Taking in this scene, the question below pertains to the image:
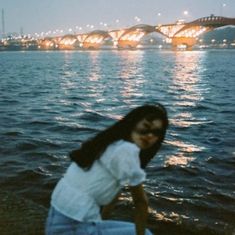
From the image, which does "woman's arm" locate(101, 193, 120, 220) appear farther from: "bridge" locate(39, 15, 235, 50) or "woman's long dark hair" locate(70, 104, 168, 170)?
"bridge" locate(39, 15, 235, 50)

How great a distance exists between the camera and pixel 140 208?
3.45m

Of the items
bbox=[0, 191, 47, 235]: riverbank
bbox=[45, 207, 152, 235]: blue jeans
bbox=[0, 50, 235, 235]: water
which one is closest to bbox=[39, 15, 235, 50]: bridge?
bbox=[0, 50, 235, 235]: water

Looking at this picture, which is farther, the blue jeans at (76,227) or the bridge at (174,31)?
the bridge at (174,31)

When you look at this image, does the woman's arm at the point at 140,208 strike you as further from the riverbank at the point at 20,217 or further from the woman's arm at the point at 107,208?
the riverbank at the point at 20,217

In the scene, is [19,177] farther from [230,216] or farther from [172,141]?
[172,141]

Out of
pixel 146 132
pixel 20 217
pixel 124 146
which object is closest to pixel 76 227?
pixel 124 146

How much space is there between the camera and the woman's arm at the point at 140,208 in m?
3.42

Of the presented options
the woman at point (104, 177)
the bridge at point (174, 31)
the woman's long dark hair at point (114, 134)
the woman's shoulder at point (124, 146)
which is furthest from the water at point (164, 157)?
the bridge at point (174, 31)

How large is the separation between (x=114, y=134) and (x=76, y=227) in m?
0.80

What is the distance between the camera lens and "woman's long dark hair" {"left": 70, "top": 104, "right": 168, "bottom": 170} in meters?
3.42

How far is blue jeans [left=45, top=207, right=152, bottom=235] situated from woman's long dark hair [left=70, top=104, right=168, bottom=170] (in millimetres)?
452

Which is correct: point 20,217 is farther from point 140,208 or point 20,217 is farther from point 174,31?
point 174,31

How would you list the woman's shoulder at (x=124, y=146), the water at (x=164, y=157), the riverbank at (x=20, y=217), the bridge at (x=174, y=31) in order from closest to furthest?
1. the woman's shoulder at (x=124, y=146)
2. the riverbank at (x=20, y=217)
3. the water at (x=164, y=157)
4. the bridge at (x=174, y=31)

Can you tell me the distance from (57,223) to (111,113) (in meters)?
17.3
